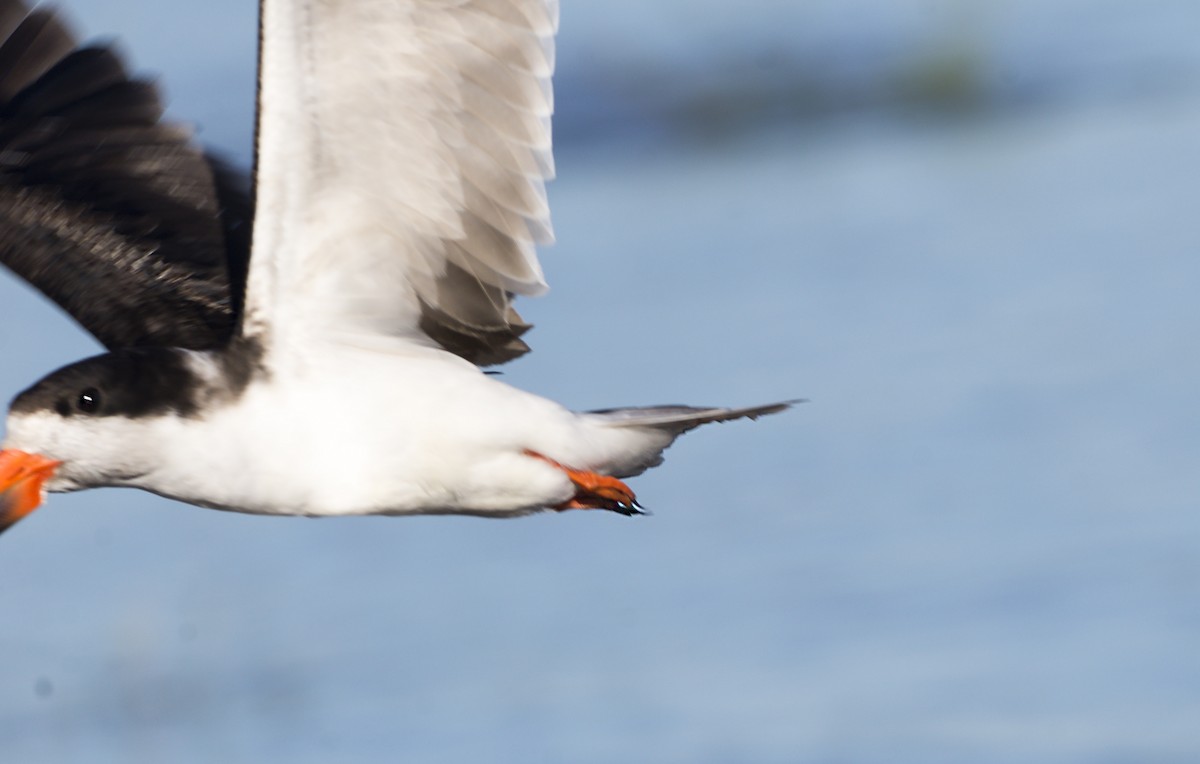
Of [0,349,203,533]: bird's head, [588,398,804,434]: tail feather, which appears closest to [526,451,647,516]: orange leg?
[588,398,804,434]: tail feather

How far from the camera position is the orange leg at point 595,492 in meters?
7.31

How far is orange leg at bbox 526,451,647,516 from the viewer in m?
7.31

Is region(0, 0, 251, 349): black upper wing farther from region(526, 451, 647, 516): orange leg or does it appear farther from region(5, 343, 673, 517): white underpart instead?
region(526, 451, 647, 516): orange leg

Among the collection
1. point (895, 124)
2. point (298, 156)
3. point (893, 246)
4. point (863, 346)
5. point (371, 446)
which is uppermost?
point (895, 124)

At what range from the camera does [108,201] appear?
27.0 feet

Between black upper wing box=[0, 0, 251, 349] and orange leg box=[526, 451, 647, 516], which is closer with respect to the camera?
orange leg box=[526, 451, 647, 516]

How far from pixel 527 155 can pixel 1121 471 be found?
6096 millimetres

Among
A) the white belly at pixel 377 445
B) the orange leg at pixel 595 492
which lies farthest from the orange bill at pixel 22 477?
the orange leg at pixel 595 492

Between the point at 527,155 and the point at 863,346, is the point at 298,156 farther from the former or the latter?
the point at 863,346

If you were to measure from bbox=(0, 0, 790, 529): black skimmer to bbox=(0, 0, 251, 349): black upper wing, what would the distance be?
0.15 meters

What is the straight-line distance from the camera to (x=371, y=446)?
23.1ft

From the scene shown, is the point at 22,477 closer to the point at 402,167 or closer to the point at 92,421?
the point at 92,421

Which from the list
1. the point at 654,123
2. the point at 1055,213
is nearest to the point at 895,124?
the point at 654,123

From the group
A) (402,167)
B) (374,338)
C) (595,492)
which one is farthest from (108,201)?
(595,492)
